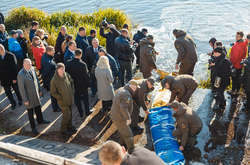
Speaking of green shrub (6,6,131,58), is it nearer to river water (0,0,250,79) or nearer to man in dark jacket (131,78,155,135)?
river water (0,0,250,79)

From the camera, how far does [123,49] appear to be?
845cm

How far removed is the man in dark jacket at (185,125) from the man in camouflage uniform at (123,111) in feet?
3.18

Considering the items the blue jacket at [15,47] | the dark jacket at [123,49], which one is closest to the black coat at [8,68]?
the blue jacket at [15,47]

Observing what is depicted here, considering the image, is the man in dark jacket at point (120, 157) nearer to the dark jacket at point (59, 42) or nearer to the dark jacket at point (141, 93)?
the dark jacket at point (141, 93)

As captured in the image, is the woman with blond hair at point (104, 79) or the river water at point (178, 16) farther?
the river water at point (178, 16)

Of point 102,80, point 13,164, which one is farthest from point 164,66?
point 13,164

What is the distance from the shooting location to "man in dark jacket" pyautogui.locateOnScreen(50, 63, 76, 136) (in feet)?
20.4

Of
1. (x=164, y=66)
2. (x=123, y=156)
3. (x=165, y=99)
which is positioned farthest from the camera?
(x=164, y=66)

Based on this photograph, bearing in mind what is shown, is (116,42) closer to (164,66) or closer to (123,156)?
(164,66)

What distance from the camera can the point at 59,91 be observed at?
6.33m

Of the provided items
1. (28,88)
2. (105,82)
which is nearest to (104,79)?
(105,82)

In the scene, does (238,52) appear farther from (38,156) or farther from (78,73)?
(38,156)

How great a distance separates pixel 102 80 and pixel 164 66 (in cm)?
454

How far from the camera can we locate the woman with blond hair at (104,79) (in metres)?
6.88
